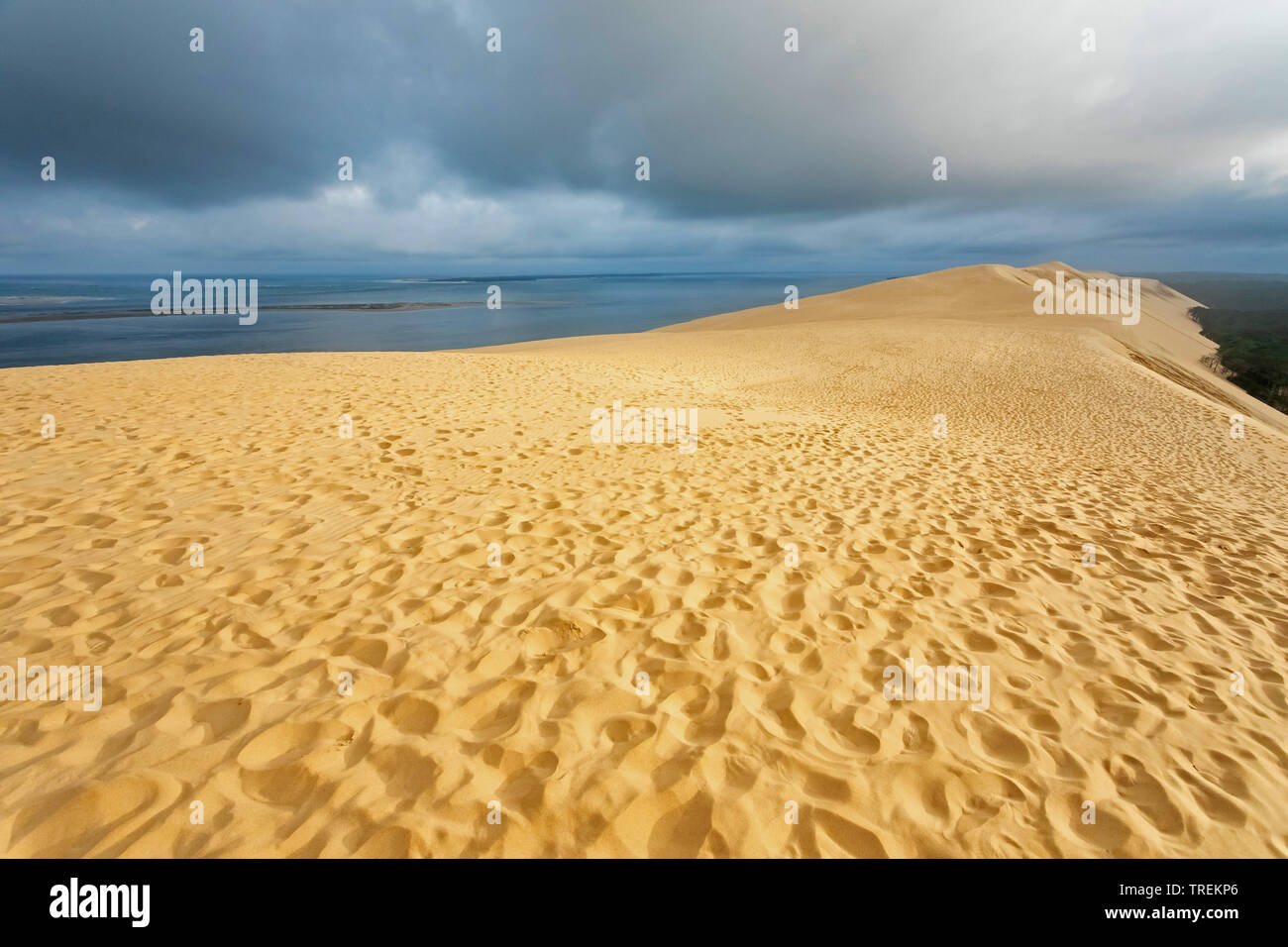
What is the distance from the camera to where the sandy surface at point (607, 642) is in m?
2.95

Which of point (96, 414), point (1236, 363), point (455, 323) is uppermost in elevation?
point (455, 323)

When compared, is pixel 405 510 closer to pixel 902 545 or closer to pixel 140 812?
pixel 140 812

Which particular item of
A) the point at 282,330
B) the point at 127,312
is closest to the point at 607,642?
the point at 282,330

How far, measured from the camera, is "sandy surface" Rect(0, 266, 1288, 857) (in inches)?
116

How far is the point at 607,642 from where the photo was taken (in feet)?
14.1

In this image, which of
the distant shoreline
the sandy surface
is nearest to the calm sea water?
the distant shoreline

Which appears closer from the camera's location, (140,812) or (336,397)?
(140,812)

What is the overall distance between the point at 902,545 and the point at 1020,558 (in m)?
1.26

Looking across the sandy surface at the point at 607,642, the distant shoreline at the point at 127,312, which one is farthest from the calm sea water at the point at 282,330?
the sandy surface at the point at 607,642

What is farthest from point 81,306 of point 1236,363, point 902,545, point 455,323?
point 1236,363

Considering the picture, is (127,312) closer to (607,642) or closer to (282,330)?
(282,330)

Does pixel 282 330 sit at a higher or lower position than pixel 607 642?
higher

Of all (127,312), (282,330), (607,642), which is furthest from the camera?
(127,312)
